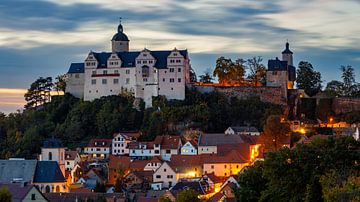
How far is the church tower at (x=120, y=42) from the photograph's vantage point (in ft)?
298

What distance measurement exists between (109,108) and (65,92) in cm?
1071

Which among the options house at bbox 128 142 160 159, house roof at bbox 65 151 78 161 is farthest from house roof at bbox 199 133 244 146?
house roof at bbox 65 151 78 161

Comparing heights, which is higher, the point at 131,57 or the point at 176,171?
the point at 131,57

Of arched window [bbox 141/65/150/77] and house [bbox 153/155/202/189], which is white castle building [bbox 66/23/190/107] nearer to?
arched window [bbox 141/65/150/77]

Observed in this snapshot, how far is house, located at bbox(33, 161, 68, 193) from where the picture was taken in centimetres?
5800

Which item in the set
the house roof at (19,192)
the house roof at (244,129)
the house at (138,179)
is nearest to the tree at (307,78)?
the house roof at (244,129)

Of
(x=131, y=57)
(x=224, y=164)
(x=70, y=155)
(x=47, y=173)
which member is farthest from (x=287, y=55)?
(x=47, y=173)

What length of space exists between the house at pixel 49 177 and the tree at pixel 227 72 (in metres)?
33.0

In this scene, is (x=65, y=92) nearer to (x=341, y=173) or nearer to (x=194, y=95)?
(x=194, y=95)

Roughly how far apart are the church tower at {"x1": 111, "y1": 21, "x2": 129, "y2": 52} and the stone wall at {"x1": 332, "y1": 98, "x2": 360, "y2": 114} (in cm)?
2656

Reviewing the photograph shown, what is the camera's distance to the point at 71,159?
74.8m

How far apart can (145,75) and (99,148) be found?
35.1 ft

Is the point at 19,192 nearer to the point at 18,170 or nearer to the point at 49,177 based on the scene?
the point at 49,177

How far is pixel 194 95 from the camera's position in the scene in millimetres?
82188
